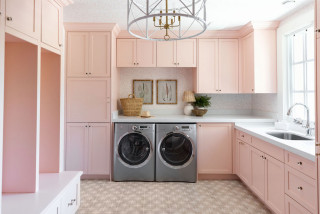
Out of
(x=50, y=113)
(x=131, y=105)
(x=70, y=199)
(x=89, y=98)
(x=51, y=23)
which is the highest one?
(x=51, y=23)

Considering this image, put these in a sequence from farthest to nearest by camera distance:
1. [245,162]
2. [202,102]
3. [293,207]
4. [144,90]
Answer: [144,90], [202,102], [245,162], [293,207]

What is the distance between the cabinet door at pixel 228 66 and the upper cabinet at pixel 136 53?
3.68 ft

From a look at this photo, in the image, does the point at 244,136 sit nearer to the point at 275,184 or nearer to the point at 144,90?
the point at 275,184

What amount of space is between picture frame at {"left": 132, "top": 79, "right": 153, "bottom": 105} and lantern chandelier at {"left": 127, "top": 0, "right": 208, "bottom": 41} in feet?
2.86

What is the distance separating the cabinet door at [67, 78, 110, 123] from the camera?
131 inches

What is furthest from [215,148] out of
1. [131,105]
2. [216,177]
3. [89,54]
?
[89,54]

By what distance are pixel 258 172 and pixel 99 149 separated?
2.21m

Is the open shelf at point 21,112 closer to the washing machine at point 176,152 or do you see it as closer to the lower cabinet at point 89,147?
the lower cabinet at point 89,147

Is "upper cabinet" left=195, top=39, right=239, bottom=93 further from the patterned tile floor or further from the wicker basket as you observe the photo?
the patterned tile floor

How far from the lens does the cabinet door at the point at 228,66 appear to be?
12.0ft

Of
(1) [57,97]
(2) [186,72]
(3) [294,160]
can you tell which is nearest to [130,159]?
(1) [57,97]

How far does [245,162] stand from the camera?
2.98 metres

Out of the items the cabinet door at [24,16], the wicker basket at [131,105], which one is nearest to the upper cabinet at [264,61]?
the wicker basket at [131,105]

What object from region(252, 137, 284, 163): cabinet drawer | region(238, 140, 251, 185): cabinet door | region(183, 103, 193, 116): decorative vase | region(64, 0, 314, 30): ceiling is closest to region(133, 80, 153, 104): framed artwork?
region(183, 103, 193, 116): decorative vase
